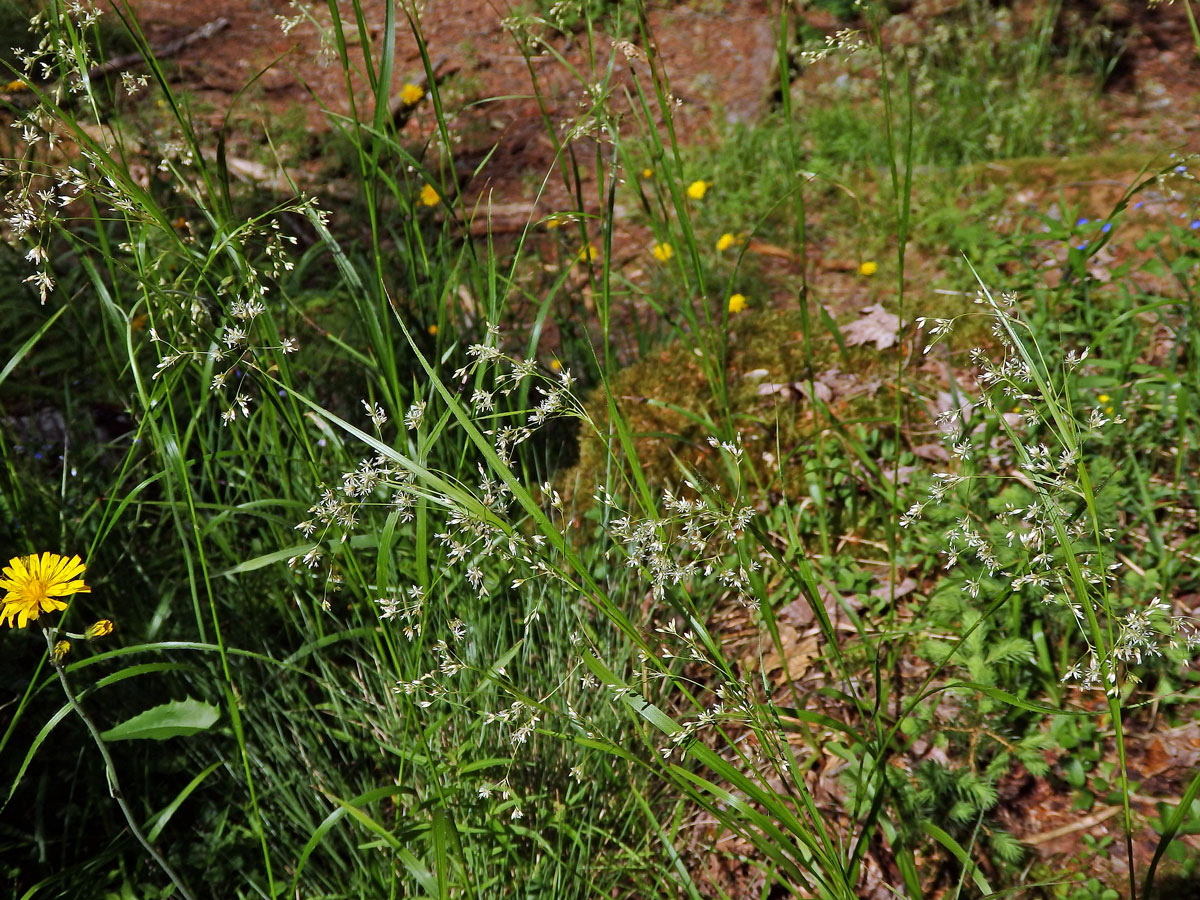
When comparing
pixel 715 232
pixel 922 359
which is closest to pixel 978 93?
pixel 715 232

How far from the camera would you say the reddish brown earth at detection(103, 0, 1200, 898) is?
4207 millimetres

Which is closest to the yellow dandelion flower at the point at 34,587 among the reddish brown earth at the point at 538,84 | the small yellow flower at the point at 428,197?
the reddish brown earth at the point at 538,84

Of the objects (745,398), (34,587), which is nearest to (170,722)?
(34,587)

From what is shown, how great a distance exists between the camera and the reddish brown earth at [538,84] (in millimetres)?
4207

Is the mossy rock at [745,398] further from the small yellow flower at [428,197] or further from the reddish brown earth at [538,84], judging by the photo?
the small yellow flower at [428,197]

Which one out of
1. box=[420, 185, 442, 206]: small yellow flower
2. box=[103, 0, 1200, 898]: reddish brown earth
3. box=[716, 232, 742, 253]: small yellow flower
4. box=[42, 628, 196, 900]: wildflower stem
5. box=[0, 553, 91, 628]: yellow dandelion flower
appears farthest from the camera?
box=[103, 0, 1200, 898]: reddish brown earth

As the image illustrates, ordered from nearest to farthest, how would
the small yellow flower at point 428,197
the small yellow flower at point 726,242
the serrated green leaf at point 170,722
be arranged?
the serrated green leaf at point 170,722 → the small yellow flower at point 726,242 → the small yellow flower at point 428,197

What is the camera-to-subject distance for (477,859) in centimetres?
156

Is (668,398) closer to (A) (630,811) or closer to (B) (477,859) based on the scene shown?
(A) (630,811)

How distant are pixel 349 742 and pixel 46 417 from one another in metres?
1.91

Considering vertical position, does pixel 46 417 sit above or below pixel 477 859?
above

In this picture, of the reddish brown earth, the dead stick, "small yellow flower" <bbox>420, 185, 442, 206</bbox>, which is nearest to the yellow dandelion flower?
the reddish brown earth

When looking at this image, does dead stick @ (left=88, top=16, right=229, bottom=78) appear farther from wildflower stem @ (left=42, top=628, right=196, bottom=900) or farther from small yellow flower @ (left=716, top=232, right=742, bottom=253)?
wildflower stem @ (left=42, top=628, right=196, bottom=900)

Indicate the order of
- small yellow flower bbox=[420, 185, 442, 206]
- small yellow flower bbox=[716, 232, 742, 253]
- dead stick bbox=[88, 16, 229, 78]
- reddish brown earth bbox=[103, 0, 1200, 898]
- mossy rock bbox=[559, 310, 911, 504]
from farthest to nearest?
dead stick bbox=[88, 16, 229, 78], reddish brown earth bbox=[103, 0, 1200, 898], small yellow flower bbox=[420, 185, 442, 206], small yellow flower bbox=[716, 232, 742, 253], mossy rock bbox=[559, 310, 911, 504]
